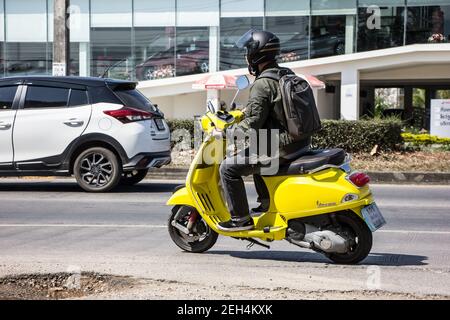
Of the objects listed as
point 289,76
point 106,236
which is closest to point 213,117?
point 289,76

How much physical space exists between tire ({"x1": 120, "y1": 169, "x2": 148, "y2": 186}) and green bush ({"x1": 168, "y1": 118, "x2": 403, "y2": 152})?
550 centimetres

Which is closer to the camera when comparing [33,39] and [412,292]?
[412,292]

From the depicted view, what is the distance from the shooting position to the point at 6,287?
605 centimetres

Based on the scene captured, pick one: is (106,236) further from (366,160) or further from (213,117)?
(366,160)

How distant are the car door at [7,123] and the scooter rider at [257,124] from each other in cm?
656

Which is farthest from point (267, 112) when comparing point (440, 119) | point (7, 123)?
point (440, 119)

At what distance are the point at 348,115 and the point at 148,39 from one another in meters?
8.28

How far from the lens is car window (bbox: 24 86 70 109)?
1254 centimetres

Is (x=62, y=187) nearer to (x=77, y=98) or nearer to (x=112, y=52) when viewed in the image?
(x=77, y=98)

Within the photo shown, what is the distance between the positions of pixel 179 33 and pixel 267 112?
22782mm

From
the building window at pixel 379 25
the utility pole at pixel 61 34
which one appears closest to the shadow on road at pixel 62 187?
the utility pole at pixel 61 34

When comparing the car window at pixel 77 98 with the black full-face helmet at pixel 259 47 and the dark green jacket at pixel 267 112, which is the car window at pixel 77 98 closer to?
the black full-face helmet at pixel 259 47

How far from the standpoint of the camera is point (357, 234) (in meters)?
6.62

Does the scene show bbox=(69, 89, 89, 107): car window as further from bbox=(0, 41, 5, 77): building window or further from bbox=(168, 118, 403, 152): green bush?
bbox=(0, 41, 5, 77): building window
